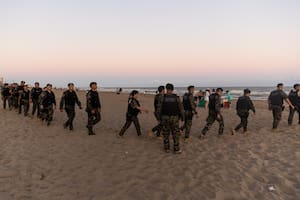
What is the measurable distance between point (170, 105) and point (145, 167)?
1.94 meters

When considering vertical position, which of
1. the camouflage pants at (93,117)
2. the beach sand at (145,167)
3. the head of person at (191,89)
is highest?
the head of person at (191,89)

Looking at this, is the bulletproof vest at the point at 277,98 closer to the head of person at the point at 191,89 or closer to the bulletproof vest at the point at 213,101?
the bulletproof vest at the point at 213,101

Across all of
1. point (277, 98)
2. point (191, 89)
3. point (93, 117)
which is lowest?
point (93, 117)

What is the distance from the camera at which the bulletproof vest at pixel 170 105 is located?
7168 millimetres

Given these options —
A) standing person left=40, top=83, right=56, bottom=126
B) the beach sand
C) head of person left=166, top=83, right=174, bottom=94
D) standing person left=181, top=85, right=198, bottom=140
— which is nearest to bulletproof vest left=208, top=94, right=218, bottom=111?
standing person left=181, top=85, right=198, bottom=140

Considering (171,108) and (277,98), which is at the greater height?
(277,98)

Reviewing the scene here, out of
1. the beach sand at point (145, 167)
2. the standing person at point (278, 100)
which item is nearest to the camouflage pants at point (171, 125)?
the beach sand at point (145, 167)

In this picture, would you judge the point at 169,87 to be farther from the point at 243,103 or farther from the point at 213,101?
the point at 243,103

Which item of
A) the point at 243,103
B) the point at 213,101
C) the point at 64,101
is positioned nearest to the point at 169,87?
the point at 213,101

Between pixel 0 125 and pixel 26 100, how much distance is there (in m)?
2.50

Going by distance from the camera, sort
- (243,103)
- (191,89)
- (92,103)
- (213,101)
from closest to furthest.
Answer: (191,89) < (213,101) < (92,103) < (243,103)

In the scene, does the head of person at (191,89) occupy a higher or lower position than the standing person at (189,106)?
higher

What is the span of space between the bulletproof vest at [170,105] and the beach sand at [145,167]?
48.5 inches

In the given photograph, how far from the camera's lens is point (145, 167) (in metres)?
6.18
